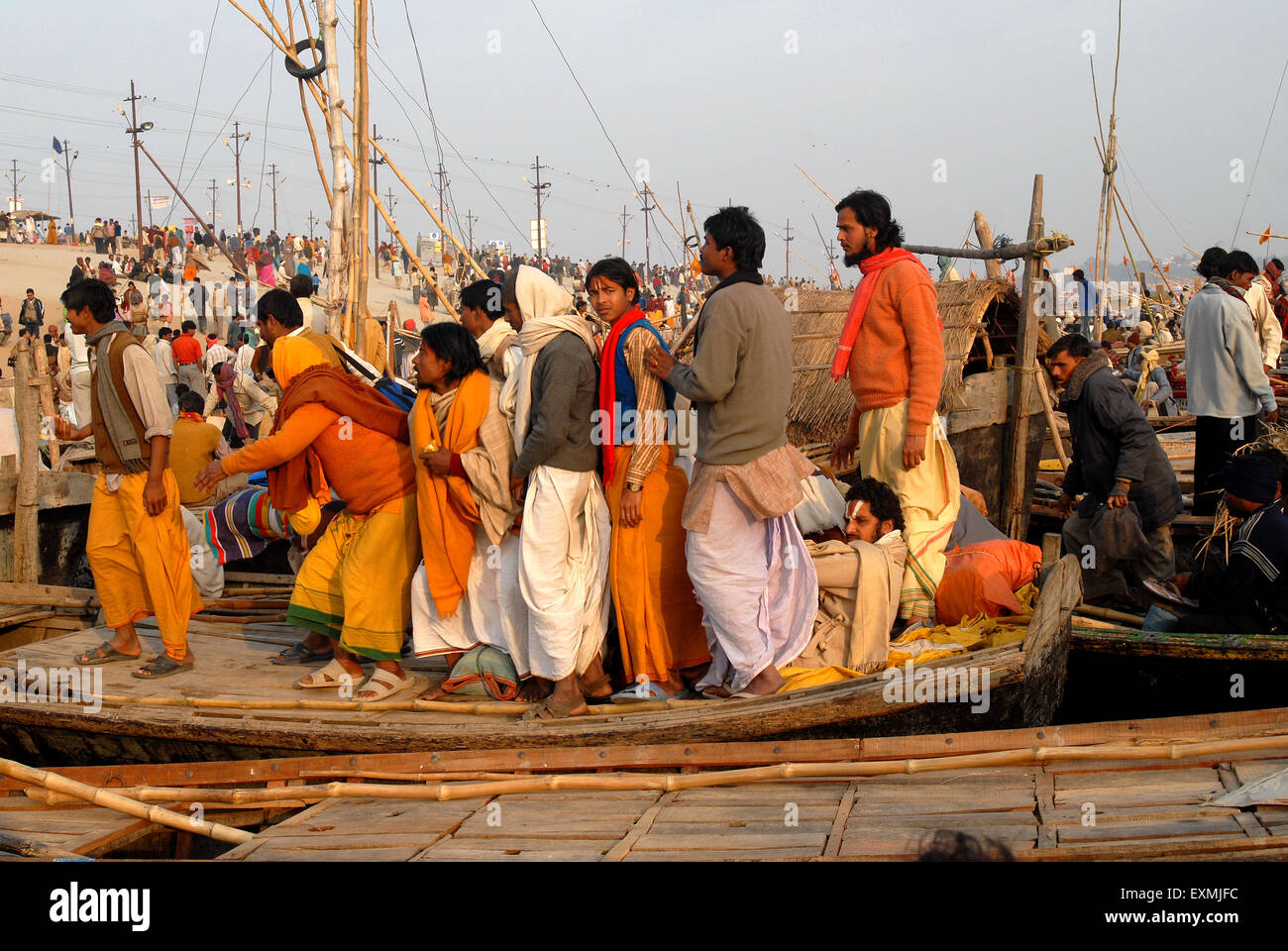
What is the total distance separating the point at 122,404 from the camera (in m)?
4.97

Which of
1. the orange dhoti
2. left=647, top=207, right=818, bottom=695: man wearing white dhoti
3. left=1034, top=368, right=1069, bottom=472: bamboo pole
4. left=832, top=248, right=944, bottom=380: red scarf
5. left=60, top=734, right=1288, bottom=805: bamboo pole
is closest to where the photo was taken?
left=60, top=734, right=1288, bottom=805: bamboo pole

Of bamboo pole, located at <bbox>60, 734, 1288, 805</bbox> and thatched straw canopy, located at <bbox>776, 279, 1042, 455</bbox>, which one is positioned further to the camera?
thatched straw canopy, located at <bbox>776, 279, 1042, 455</bbox>

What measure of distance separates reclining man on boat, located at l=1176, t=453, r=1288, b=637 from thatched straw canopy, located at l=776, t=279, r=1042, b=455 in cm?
299

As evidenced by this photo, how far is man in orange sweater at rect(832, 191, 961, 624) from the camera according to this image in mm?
4961

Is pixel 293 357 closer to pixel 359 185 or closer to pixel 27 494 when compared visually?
pixel 27 494

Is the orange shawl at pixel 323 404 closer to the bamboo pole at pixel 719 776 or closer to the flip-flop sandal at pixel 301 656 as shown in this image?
the flip-flop sandal at pixel 301 656

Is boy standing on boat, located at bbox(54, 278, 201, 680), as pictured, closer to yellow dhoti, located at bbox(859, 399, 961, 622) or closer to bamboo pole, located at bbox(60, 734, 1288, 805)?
bamboo pole, located at bbox(60, 734, 1288, 805)

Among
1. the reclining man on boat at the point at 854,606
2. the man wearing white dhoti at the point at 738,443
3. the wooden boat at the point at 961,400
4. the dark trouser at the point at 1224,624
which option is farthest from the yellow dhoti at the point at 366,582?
the wooden boat at the point at 961,400

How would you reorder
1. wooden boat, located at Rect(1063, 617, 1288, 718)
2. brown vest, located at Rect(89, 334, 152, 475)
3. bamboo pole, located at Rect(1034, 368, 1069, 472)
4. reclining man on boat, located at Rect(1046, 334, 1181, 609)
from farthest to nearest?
bamboo pole, located at Rect(1034, 368, 1069, 472) → reclining man on boat, located at Rect(1046, 334, 1181, 609) → brown vest, located at Rect(89, 334, 152, 475) → wooden boat, located at Rect(1063, 617, 1288, 718)

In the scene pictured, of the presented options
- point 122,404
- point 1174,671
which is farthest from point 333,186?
point 1174,671

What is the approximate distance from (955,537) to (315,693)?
3.04 meters

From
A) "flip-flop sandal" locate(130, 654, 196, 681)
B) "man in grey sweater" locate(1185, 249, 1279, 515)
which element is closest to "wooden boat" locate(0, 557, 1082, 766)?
"flip-flop sandal" locate(130, 654, 196, 681)
